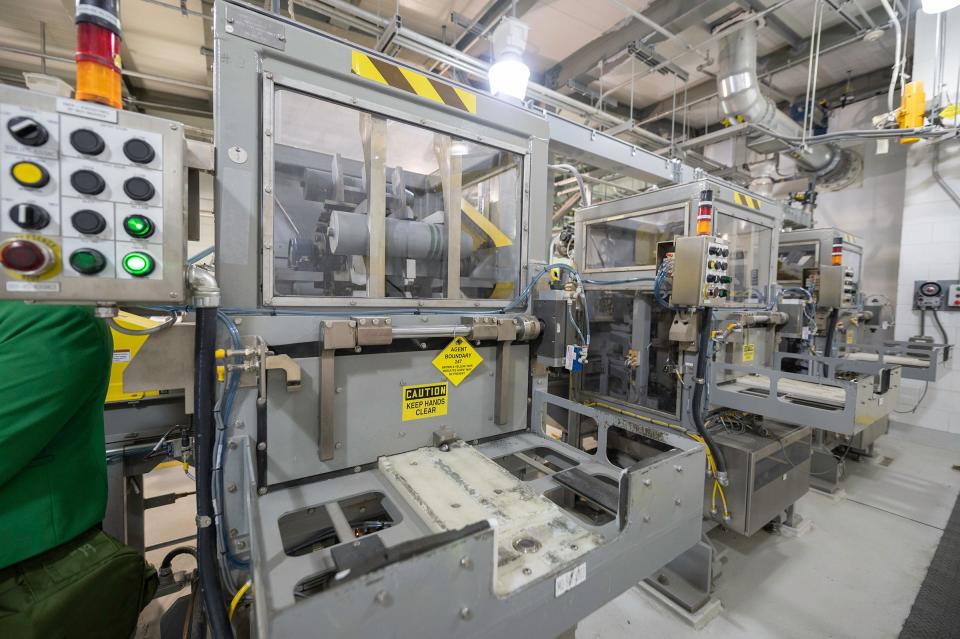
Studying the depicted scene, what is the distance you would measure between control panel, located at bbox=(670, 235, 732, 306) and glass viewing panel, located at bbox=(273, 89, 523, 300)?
3.12ft

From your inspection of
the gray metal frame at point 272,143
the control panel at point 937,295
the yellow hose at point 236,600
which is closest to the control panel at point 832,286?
the control panel at point 937,295

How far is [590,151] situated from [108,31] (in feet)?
6.64

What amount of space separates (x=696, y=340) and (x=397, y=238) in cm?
172

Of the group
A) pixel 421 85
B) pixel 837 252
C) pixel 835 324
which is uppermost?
pixel 421 85

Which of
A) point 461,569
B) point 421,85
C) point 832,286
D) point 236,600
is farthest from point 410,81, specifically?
point 832,286

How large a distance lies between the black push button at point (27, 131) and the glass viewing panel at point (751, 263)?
3.29 meters

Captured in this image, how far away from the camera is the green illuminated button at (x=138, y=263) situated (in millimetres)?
776

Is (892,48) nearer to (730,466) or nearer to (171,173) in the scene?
(730,466)

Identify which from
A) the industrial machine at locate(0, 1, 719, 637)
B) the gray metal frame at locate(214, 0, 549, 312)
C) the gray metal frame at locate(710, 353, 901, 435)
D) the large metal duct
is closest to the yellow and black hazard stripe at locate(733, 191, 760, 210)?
the large metal duct

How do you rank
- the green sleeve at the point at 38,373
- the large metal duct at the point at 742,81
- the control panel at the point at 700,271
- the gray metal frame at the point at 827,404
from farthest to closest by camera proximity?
the large metal duct at the point at 742,81
the control panel at the point at 700,271
the gray metal frame at the point at 827,404
the green sleeve at the point at 38,373

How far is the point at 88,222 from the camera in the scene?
0.74 metres

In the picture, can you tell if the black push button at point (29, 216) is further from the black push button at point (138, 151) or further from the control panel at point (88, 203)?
the black push button at point (138, 151)

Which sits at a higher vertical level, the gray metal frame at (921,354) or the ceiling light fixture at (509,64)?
the ceiling light fixture at (509,64)

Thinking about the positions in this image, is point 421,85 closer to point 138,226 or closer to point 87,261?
point 138,226
